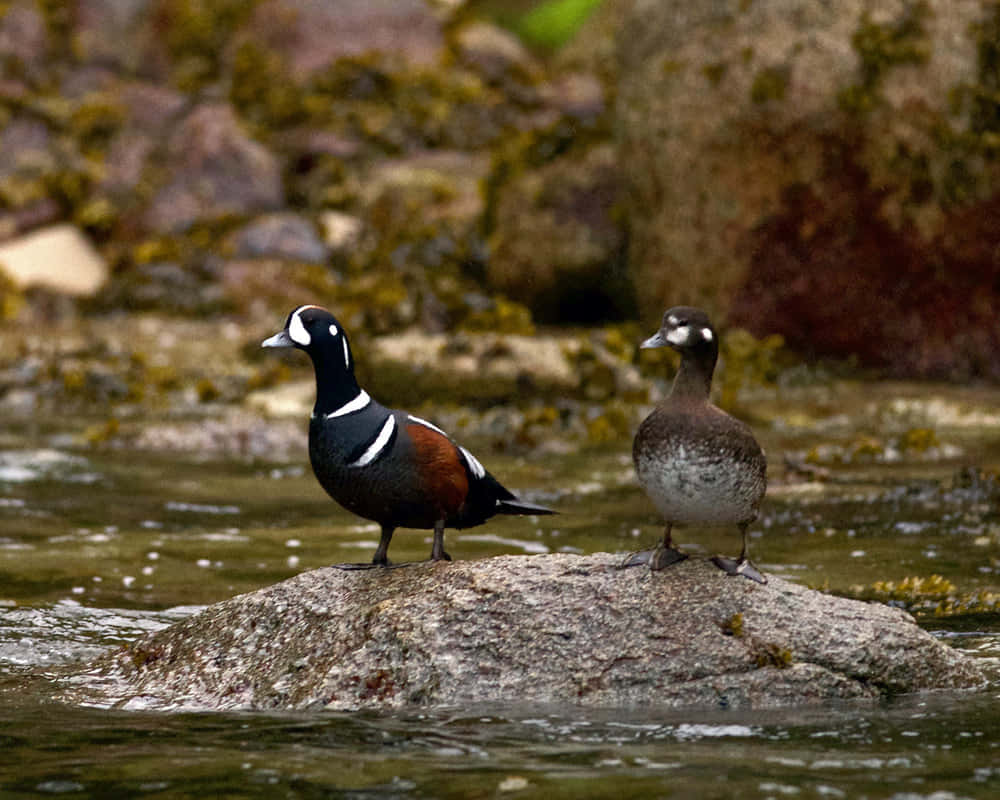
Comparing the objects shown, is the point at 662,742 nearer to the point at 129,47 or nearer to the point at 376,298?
the point at 376,298

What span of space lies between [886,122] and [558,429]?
4.53 m

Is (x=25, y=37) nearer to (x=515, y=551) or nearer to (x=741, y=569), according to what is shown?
(x=515, y=551)

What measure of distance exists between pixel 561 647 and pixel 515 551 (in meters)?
3.37

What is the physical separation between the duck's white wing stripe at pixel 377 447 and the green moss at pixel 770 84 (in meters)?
10.5

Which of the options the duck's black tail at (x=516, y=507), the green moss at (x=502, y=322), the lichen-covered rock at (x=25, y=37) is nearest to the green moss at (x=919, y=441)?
the green moss at (x=502, y=322)

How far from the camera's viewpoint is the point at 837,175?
1545cm

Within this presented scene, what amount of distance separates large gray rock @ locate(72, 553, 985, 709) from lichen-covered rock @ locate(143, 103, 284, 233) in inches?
625

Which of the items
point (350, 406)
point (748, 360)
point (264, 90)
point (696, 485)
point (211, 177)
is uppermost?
point (264, 90)

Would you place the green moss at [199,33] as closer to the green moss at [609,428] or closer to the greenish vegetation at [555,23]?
the greenish vegetation at [555,23]

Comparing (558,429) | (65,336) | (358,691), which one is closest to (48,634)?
(358,691)

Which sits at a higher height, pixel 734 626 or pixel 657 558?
pixel 657 558

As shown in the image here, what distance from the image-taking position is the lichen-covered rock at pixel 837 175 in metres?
→ 15.0

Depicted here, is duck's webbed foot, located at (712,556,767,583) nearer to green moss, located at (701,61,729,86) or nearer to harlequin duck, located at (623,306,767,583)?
harlequin duck, located at (623,306,767,583)

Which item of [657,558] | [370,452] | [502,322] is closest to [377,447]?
[370,452]
